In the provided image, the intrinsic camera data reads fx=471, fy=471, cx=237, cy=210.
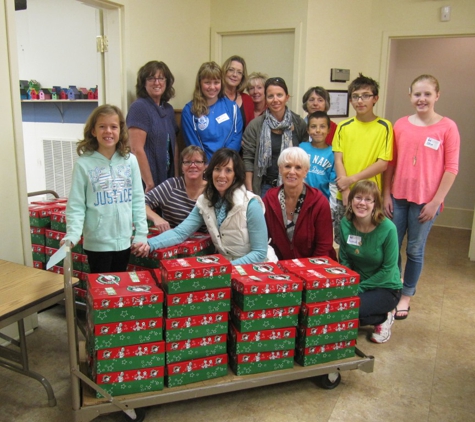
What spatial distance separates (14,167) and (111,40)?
4.09 ft

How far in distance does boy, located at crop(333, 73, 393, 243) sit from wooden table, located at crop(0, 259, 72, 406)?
5.90ft

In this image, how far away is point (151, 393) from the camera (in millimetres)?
1958

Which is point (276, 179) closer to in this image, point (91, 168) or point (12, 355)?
point (91, 168)

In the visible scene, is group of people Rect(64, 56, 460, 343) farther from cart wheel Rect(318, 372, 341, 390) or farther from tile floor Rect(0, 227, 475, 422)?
cart wheel Rect(318, 372, 341, 390)

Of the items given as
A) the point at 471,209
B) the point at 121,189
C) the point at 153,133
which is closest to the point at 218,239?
the point at 121,189

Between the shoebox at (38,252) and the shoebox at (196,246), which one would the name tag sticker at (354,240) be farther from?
the shoebox at (38,252)

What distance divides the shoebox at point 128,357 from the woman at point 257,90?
214 cm

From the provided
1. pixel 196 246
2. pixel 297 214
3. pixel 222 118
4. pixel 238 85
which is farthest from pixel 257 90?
pixel 196 246

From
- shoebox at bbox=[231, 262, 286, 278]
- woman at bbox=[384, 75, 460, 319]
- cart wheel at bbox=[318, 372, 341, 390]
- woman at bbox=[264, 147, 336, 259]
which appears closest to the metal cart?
cart wheel at bbox=[318, 372, 341, 390]

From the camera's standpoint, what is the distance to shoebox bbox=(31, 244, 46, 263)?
2.93m

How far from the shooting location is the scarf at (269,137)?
3.10m

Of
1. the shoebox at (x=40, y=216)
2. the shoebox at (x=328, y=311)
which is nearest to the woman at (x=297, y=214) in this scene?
the shoebox at (x=328, y=311)

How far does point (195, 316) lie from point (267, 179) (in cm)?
143

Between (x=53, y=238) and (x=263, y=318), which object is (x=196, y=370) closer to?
(x=263, y=318)
